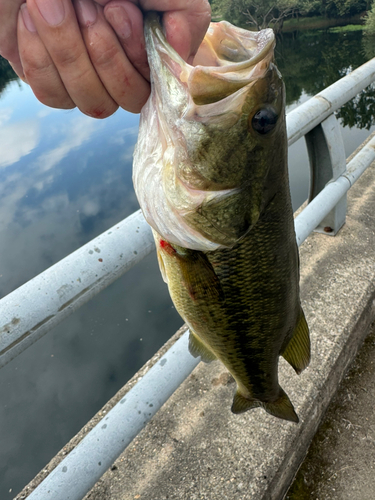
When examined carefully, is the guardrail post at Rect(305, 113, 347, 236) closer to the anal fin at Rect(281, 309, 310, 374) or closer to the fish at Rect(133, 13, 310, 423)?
the anal fin at Rect(281, 309, 310, 374)

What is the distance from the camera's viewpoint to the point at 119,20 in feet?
2.30

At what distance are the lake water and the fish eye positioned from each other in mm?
5104

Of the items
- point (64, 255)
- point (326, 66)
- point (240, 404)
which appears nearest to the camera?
point (240, 404)

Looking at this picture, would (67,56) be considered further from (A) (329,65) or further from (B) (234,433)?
(A) (329,65)

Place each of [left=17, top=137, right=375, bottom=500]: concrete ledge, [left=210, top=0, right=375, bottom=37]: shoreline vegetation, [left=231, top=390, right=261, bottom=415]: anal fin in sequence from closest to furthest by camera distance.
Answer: [left=231, top=390, right=261, bottom=415]: anal fin
[left=17, top=137, right=375, bottom=500]: concrete ledge
[left=210, top=0, right=375, bottom=37]: shoreline vegetation

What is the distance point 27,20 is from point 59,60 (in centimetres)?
8

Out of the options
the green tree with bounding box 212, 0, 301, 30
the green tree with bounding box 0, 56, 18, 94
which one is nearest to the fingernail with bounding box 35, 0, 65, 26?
the green tree with bounding box 0, 56, 18, 94

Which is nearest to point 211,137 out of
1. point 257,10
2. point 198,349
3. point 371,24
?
point 198,349

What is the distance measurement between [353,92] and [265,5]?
45.7 m

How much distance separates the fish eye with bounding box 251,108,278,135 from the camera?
86cm

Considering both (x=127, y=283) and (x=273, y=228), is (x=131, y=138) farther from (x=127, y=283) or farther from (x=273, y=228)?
(x=273, y=228)

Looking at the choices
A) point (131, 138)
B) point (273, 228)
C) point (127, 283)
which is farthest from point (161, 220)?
point (131, 138)

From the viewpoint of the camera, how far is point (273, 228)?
1003mm

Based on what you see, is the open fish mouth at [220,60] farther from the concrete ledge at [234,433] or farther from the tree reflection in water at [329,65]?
the tree reflection in water at [329,65]
